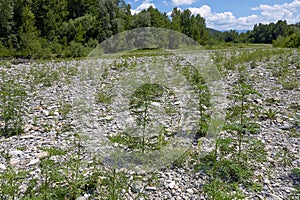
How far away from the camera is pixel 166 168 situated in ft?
15.5

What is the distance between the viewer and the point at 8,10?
24672 millimetres

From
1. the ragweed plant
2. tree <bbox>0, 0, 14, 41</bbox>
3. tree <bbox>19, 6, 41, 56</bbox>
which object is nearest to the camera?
the ragweed plant

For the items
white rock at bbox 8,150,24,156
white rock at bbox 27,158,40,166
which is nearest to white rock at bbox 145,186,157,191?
white rock at bbox 27,158,40,166

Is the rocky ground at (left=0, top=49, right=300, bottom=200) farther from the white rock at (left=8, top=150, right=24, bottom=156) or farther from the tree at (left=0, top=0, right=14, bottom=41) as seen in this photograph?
the tree at (left=0, top=0, right=14, bottom=41)

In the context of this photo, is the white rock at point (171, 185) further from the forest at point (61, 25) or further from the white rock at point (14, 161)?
the forest at point (61, 25)

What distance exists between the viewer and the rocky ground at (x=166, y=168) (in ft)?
13.7

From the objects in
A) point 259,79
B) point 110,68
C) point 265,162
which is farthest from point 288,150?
point 110,68

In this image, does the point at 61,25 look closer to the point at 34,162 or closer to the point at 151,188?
the point at 34,162

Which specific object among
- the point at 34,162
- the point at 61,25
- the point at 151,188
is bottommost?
the point at 151,188

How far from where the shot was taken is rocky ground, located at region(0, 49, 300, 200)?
418 cm

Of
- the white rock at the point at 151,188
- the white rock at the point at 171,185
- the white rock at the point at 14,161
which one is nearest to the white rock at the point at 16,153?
the white rock at the point at 14,161

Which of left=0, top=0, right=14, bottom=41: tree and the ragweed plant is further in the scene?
left=0, top=0, right=14, bottom=41: tree

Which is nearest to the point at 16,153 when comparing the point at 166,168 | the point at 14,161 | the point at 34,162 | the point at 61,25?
the point at 14,161

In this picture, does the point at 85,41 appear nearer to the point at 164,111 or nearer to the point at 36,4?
the point at 36,4
